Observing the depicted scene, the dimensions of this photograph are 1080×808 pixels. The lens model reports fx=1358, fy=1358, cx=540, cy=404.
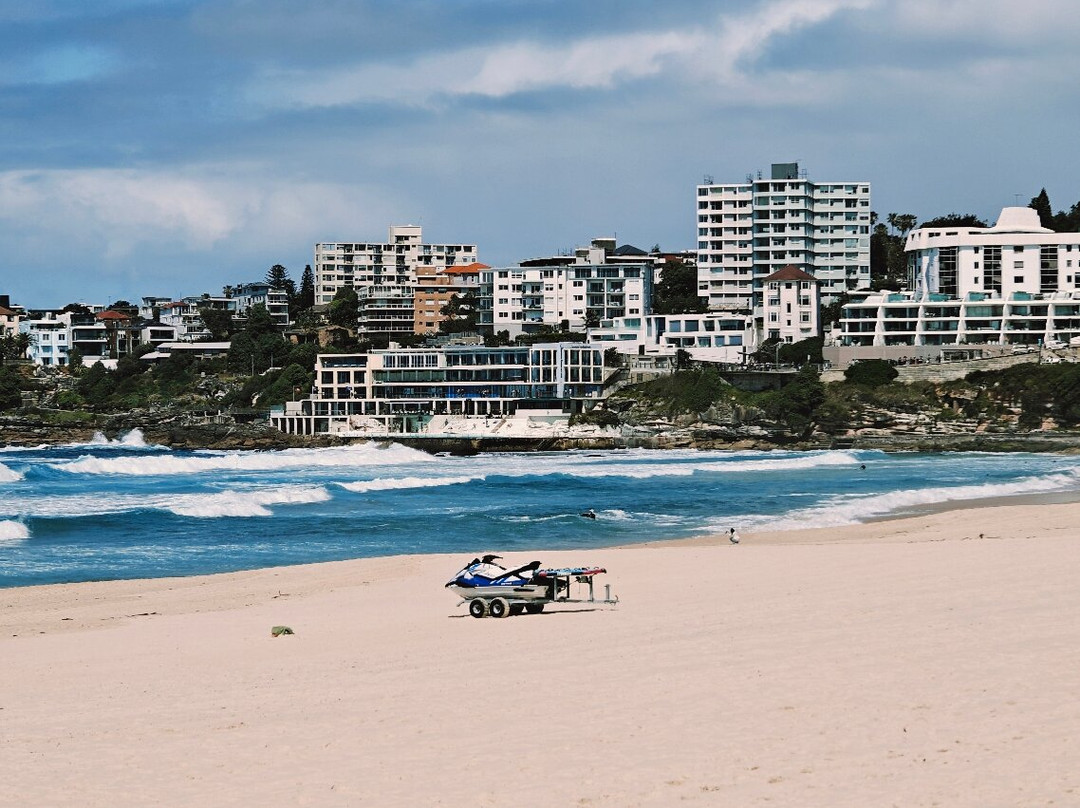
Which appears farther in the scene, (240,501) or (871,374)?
(871,374)

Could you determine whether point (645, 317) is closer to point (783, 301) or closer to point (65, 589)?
point (783, 301)

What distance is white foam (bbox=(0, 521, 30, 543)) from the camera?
37.7 meters

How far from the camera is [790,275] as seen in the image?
109625 millimetres

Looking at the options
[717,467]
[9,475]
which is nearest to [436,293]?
[717,467]

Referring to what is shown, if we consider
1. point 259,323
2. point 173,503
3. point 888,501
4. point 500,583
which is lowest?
point 173,503

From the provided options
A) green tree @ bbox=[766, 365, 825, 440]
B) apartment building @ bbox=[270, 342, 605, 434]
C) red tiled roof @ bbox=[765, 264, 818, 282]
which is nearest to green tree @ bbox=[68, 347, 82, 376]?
apartment building @ bbox=[270, 342, 605, 434]

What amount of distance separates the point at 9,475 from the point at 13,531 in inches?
1149

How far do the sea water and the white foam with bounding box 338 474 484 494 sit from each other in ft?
0.49

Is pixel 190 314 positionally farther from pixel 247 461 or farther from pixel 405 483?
pixel 405 483

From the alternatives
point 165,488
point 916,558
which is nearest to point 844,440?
point 165,488

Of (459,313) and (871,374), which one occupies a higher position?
(459,313)

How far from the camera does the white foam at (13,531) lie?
3772cm

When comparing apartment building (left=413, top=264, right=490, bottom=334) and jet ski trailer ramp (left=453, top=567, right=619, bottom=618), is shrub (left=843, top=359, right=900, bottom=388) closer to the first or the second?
apartment building (left=413, top=264, right=490, bottom=334)

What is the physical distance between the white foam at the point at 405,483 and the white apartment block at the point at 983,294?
4691 cm
